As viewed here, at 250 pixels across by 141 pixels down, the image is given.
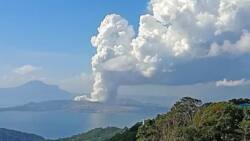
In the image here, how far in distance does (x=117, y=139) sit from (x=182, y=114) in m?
55.9

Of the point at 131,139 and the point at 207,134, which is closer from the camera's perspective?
the point at 207,134

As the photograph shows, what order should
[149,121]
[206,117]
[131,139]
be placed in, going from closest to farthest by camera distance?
1. [206,117]
2. [149,121]
3. [131,139]

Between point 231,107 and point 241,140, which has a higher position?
point 231,107

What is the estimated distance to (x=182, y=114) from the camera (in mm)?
80375

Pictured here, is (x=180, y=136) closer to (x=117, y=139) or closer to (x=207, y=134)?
(x=207, y=134)

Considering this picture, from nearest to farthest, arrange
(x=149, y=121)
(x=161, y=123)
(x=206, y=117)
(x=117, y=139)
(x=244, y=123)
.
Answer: (x=244, y=123), (x=206, y=117), (x=161, y=123), (x=149, y=121), (x=117, y=139)

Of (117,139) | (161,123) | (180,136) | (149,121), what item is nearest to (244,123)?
(180,136)

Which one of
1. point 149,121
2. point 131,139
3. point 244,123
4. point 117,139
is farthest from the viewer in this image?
point 117,139

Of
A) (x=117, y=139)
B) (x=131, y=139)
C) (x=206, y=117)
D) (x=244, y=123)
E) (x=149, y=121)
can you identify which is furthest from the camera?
(x=117, y=139)

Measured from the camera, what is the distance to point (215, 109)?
72.9 m

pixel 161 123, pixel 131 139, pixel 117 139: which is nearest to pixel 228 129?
pixel 161 123

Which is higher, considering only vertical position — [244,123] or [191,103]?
[191,103]

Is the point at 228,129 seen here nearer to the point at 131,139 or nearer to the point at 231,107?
the point at 231,107

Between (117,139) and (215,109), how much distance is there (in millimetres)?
64125
